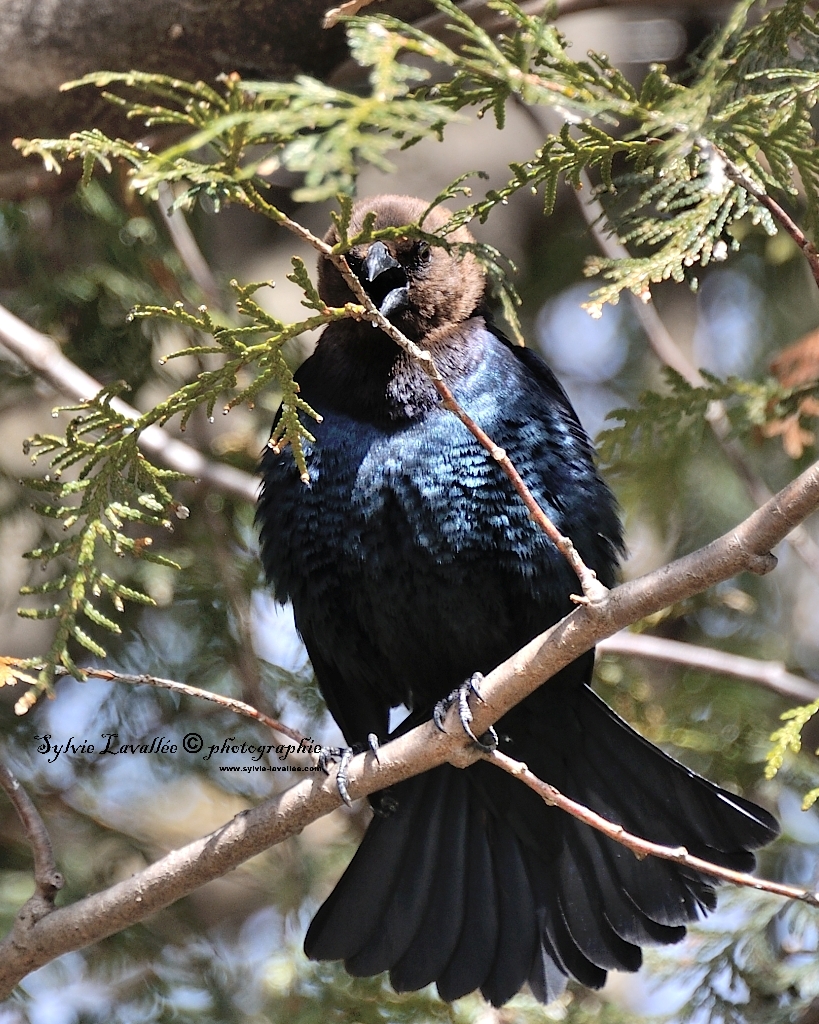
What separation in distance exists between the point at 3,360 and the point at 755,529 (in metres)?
2.64

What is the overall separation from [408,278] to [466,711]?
3.85ft

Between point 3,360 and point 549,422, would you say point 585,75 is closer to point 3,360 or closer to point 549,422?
point 549,422

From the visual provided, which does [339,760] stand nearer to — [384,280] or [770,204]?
[384,280]

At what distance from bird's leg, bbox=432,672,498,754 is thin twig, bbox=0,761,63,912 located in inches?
29.6

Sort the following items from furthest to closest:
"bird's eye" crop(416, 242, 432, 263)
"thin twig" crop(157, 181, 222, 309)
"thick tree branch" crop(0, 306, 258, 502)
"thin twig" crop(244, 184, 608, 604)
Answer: "thin twig" crop(157, 181, 222, 309) < "thick tree branch" crop(0, 306, 258, 502) < "bird's eye" crop(416, 242, 432, 263) < "thin twig" crop(244, 184, 608, 604)

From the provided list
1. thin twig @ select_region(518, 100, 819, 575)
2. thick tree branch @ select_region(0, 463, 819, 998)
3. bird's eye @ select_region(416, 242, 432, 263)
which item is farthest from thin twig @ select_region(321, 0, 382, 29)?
thin twig @ select_region(518, 100, 819, 575)

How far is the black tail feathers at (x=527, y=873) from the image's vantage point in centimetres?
272

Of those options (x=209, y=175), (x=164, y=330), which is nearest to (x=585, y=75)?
(x=209, y=175)

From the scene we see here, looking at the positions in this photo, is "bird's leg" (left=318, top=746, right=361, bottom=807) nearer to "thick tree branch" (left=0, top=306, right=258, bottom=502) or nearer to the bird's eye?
"thick tree branch" (left=0, top=306, right=258, bottom=502)

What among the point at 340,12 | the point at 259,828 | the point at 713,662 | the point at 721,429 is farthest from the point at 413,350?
the point at 721,429

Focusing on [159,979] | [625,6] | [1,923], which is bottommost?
[159,979]

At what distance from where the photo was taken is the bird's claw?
7.47 ft

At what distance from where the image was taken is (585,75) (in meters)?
1.75

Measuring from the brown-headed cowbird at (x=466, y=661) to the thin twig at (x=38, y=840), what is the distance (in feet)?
2.40
